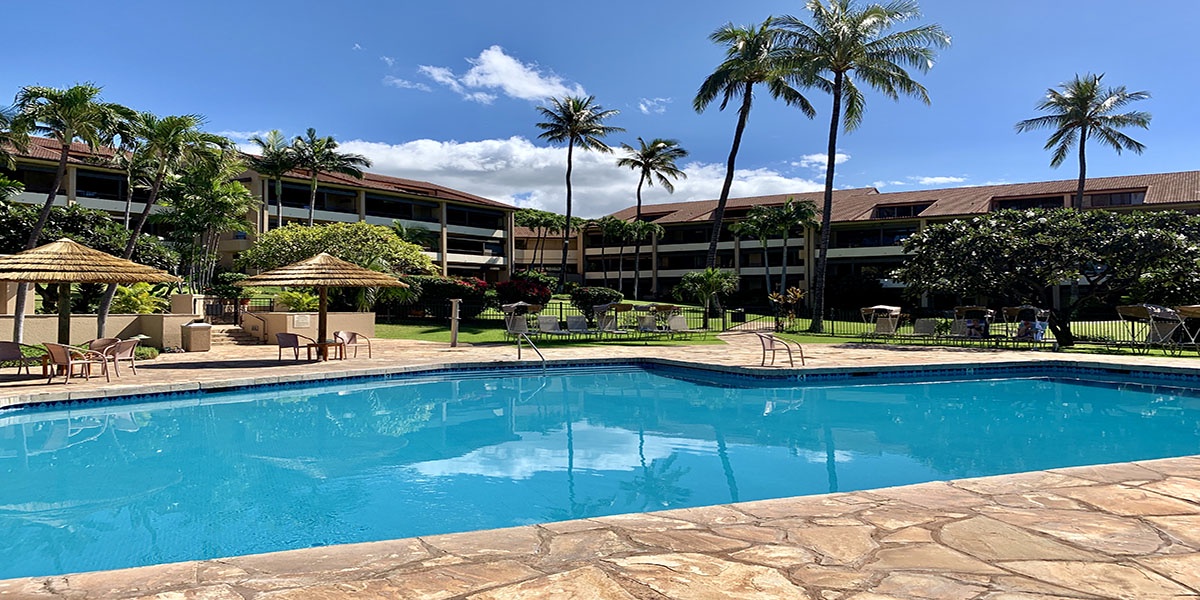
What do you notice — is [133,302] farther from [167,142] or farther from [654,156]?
[654,156]

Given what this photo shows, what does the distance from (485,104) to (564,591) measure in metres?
31.0

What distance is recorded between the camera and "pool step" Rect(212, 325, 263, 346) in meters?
20.8

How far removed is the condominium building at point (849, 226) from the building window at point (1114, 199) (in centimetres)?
5

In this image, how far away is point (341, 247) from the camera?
27656 millimetres

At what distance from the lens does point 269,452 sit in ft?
27.5

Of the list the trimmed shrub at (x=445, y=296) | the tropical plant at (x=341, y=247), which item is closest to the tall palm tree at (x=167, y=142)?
the tropical plant at (x=341, y=247)

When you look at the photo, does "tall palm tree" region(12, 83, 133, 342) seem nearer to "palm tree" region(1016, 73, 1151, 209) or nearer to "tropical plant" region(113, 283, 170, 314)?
"tropical plant" region(113, 283, 170, 314)

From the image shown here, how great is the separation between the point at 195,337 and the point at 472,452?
43.8ft

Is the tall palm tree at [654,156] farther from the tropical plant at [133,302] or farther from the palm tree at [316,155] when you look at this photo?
the tropical plant at [133,302]

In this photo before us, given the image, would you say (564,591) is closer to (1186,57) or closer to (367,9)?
(367,9)

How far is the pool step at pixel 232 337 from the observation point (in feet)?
68.4

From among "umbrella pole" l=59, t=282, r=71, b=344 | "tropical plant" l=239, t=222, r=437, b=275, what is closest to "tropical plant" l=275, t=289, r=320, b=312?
"tropical plant" l=239, t=222, r=437, b=275

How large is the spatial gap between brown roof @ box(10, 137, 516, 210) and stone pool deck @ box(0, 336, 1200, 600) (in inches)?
1697

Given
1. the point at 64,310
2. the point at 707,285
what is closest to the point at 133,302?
the point at 64,310
